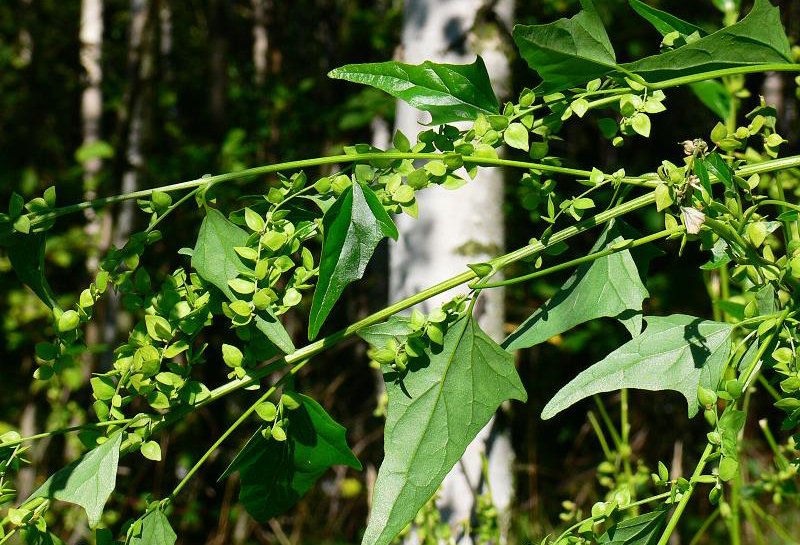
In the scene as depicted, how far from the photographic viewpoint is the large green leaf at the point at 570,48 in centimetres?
48

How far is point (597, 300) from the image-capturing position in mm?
568

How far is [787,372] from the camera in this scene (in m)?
0.48

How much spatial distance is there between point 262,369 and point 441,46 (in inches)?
32.7

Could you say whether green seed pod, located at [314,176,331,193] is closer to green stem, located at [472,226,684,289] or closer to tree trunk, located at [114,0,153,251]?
green stem, located at [472,226,684,289]

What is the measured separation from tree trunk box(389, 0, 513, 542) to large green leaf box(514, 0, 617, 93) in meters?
0.62

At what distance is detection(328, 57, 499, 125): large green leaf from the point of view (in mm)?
537

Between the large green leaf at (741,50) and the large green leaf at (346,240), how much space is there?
0.19 metres

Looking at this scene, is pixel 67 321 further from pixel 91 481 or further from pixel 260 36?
pixel 260 36

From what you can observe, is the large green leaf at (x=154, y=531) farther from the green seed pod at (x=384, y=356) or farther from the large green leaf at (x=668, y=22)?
the large green leaf at (x=668, y=22)

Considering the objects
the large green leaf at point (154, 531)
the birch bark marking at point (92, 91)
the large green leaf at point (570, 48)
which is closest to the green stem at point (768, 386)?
the large green leaf at point (570, 48)

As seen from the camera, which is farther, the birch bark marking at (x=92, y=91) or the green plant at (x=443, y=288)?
the birch bark marking at (x=92, y=91)

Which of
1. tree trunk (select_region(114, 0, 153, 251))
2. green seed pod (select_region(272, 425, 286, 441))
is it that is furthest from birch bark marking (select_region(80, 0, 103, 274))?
green seed pod (select_region(272, 425, 286, 441))

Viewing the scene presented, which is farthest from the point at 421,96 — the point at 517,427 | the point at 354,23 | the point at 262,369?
the point at 354,23

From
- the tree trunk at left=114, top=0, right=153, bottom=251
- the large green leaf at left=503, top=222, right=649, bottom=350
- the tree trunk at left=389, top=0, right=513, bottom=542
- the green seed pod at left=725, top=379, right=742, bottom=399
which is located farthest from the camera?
the tree trunk at left=114, top=0, right=153, bottom=251
